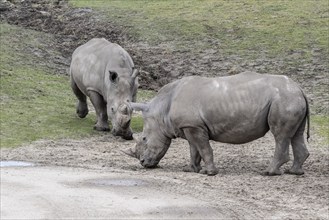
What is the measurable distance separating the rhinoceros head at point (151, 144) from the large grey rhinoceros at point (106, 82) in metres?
1.43

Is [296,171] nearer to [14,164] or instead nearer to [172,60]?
[14,164]

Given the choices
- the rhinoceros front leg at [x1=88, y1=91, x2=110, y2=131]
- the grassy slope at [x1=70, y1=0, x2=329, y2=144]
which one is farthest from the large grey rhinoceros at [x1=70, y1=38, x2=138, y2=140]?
the grassy slope at [x1=70, y1=0, x2=329, y2=144]

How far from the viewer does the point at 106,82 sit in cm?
1822

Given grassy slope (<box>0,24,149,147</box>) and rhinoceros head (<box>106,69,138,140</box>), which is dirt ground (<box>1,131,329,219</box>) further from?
grassy slope (<box>0,24,149,147</box>)

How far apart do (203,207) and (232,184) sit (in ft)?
6.12

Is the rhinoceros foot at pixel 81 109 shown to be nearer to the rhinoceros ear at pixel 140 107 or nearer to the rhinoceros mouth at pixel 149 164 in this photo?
the rhinoceros ear at pixel 140 107

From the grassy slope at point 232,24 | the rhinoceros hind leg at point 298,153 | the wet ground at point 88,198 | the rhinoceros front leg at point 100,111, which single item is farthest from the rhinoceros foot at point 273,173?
the grassy slope at point 232,24

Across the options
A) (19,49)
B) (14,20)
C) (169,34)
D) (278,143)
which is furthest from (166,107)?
(14,20)

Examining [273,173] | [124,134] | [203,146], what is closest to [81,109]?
[124,134]

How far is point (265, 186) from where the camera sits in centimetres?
1391

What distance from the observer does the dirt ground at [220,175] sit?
489 inches

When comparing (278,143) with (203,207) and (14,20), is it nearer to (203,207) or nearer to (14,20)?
(203,207)

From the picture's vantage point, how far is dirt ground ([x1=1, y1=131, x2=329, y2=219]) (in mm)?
12414

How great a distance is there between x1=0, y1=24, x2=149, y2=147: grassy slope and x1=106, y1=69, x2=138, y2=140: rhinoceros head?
1092 millimetres
